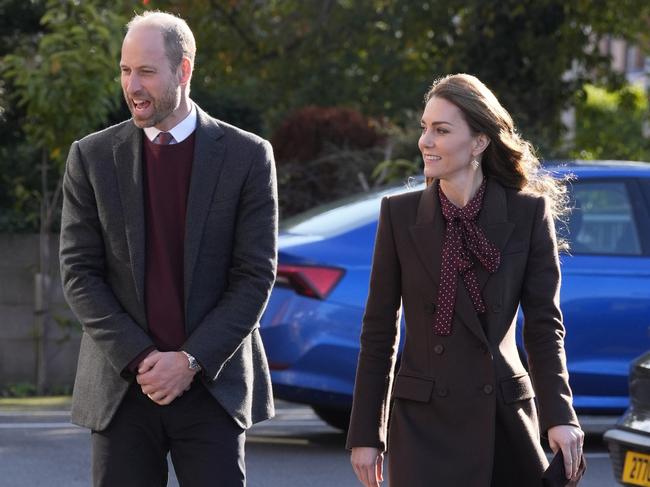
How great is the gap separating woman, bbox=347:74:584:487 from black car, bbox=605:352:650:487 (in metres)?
2.23

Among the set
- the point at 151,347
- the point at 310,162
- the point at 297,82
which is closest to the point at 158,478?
the point at 151,347

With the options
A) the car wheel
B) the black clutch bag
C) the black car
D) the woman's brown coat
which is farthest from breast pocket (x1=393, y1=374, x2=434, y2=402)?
the car wheel

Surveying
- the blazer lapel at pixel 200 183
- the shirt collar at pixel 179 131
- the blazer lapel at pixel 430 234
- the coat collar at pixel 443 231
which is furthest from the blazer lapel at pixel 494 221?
the shirt collar at pixel 179 131

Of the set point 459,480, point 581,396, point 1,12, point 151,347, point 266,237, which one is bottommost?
point 581,396

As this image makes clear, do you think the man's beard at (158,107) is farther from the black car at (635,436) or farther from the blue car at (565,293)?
the blue car at (565,293)

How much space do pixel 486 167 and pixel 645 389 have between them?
8.18 ft

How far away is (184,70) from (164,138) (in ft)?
0.68

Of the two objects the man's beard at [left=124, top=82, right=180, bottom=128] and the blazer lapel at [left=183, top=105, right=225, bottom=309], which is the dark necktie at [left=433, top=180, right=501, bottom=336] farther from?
the man's beard at [left=124, top=82, right=180, bottom=128]

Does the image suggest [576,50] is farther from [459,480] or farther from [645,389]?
[459,480]

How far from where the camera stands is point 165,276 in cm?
420

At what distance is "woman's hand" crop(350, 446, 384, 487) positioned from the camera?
13.7 ft

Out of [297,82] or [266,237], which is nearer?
[266,237]

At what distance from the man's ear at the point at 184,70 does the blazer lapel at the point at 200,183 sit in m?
0.14

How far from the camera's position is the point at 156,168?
4301 millimetres
